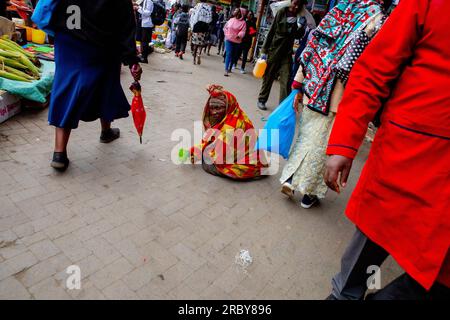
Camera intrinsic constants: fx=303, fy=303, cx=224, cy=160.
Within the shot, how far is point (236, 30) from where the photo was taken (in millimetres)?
8430

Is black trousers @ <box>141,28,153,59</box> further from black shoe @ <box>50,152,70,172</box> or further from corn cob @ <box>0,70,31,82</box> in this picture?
black shoe @ <box>50,152,70,172</box>

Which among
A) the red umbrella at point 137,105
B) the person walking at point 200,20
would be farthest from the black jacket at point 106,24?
the person walking at point 200,20

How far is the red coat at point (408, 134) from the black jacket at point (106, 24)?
2.16m

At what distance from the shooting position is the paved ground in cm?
188

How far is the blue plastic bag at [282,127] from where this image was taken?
9.43 ft

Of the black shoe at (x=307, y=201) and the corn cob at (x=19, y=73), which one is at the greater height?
the corn cob at (x=19, y=73)

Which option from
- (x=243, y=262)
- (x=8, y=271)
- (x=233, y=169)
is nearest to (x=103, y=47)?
(x=233, y=169)

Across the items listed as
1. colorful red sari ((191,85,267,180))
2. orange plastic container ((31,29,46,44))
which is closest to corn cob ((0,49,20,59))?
colorful red sari ((191,85,267,180))

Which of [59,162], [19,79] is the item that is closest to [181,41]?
[19,79]

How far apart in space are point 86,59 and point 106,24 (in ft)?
1.15

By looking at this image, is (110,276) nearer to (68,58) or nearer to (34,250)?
(34,250)

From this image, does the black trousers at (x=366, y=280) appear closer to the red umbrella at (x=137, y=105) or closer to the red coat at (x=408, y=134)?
the red coat at (x=408, y=134)
